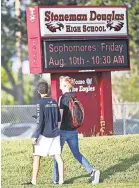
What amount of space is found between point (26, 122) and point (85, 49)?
23.2ft

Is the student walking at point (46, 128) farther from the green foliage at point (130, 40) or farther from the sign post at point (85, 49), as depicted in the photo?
the green foliage at point (130, 40)

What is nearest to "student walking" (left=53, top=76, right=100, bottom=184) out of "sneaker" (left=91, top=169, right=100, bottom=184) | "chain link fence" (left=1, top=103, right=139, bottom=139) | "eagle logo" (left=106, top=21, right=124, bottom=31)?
"sneaker" (left=91, top=169, right=100, bottom=184)

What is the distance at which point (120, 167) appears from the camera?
17.1m

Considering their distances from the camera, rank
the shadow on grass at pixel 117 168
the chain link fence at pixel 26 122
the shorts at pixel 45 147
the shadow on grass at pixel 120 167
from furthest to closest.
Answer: the chain link fence at pixel 26 122
the shadow on grass at pixel 120 167
the shadow on grass at pixel 117 168
the shorts at pixel 45 147

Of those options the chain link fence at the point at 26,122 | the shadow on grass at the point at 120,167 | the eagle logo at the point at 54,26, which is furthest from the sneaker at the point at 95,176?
the chain link fence at the point at 26,122

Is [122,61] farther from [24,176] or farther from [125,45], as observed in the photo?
[24,176]

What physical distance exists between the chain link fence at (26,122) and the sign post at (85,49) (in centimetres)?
320

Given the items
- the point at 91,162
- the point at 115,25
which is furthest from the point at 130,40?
the point at 91,162

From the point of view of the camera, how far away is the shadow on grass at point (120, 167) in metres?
16.5

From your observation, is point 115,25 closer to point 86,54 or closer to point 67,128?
point 86,54

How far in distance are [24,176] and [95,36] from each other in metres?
5.61

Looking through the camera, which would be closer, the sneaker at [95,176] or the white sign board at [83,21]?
the sneaker at [95,176]

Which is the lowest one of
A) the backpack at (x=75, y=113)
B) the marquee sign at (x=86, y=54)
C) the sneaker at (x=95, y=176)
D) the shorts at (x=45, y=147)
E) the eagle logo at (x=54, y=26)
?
the sneaker at (x=95, y=176)

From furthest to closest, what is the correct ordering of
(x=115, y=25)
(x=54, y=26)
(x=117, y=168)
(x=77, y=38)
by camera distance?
(x=115, y=25) < (x=77, y=38) < (x=54, y=26) < (x=117, y=168)
